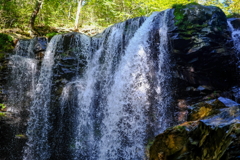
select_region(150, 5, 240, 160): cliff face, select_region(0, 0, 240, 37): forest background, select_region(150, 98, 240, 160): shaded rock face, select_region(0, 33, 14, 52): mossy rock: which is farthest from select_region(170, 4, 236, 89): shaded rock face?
select_region(0, 33, 14, 52): mossy rock

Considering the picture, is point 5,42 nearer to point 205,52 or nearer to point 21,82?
point 21,82

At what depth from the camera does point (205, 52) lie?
29.6 feet

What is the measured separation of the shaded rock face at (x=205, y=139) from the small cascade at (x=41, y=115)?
23.2 ft

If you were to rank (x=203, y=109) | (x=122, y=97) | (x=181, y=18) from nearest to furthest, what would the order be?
(x=203, y=109) < (x=181, y=18) < (x=122, y=97)

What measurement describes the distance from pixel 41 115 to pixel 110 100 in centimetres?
377

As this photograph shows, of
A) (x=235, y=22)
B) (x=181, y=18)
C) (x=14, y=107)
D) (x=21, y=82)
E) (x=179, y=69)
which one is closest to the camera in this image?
(x=179, y=69)

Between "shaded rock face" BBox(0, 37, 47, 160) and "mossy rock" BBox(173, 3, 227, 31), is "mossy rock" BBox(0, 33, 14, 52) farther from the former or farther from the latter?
"mossy rock" BBox(173, 3, 227, 31)

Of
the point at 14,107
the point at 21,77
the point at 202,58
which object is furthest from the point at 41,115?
the point at 202,58

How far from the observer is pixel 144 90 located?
9.88m

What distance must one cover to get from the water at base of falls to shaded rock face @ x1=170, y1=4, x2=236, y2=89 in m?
0.66

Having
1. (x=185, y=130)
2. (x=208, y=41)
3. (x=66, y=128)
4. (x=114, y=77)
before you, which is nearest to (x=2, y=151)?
(x=66, y=128)

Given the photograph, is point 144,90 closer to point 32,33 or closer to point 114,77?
point 114,77

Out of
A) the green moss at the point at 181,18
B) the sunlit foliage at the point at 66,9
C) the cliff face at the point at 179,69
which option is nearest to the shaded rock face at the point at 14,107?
the cliff face at the point at 179,69

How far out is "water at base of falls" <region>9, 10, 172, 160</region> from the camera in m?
9.30
